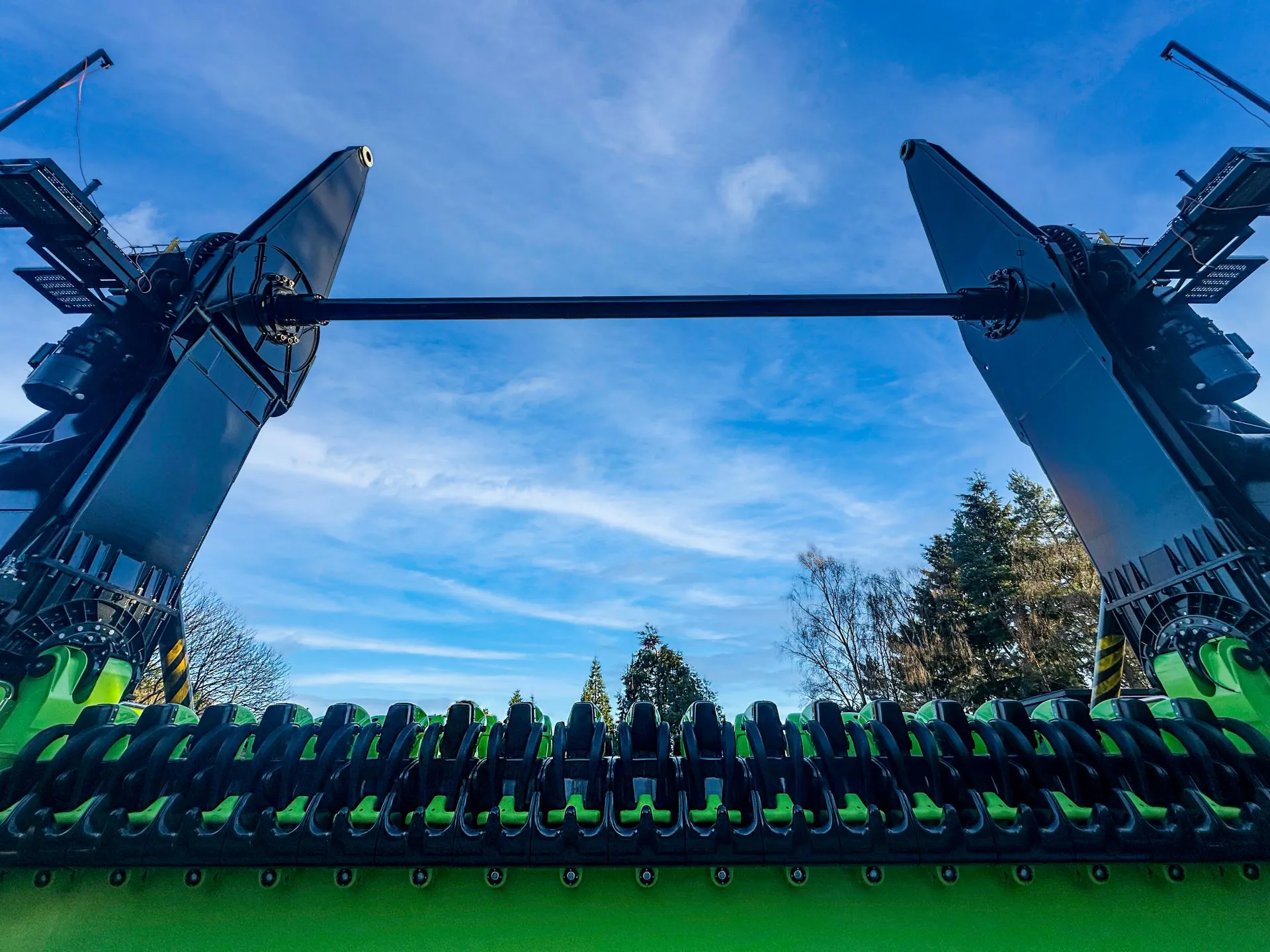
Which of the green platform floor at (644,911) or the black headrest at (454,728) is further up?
the black headrest at (454,728)

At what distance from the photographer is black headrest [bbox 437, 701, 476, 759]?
189cm

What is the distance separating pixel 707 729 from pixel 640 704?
292mm

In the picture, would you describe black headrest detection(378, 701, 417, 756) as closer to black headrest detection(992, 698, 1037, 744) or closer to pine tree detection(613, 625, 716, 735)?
black headrest detection(992, 698, 1037, 744)

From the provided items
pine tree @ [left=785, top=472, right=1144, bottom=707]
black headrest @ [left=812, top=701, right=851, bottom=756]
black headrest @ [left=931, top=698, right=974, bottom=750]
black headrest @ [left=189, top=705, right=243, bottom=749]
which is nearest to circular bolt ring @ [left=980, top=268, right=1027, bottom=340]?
black headrest @ [left=931, top=698, right=974, bottom=750]

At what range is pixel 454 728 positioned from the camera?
1.94 m

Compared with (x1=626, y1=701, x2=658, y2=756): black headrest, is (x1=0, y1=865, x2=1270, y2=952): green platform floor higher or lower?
lower

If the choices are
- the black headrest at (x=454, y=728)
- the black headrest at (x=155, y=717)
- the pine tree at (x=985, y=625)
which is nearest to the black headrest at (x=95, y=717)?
the black headrest at (x=155, y=717)

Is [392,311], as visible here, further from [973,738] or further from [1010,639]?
[1010,639]

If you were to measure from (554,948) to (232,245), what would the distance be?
474cm

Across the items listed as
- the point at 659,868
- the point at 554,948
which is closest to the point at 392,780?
the point at 554,948

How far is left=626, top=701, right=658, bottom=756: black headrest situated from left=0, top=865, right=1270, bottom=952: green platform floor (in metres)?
0.34

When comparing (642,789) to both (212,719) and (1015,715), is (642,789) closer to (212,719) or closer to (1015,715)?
(1015,715)

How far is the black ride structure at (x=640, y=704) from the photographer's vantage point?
164 centimetres

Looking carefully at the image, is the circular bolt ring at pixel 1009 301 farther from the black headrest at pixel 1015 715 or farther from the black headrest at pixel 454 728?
the black headrest at pixel 454 728
